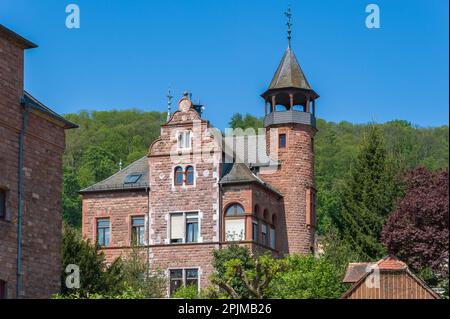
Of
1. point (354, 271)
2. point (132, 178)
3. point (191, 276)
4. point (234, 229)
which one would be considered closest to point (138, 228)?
point (132, 178)

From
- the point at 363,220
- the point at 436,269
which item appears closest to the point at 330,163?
the point at 363,220

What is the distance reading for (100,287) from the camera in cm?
4388

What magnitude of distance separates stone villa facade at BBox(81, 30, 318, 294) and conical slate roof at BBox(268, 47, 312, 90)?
10cm

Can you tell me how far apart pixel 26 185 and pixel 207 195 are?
19753mm

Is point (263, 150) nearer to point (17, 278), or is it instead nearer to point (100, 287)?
point (100, 287)

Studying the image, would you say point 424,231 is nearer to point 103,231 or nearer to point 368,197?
point 368,197

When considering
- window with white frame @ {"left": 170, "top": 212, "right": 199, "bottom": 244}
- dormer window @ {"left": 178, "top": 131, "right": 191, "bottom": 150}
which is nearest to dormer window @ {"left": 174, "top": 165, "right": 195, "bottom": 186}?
dormer window @ {"left": 178, "top": 131, "right": 191, "bottom": 150}

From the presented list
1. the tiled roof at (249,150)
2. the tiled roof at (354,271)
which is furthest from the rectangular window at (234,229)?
the tiled roof at (354,271)

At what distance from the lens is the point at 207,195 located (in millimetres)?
53344

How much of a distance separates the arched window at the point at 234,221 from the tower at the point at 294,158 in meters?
3.95

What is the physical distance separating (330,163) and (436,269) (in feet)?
144

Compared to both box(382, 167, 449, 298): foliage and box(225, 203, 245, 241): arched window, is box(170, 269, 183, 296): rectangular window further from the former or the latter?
box(382, 167, 449, 298): foliage

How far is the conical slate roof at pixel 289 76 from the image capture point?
189 ft

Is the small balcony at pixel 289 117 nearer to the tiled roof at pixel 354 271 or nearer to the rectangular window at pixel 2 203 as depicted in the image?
the tiled roof at pixel 354 271
